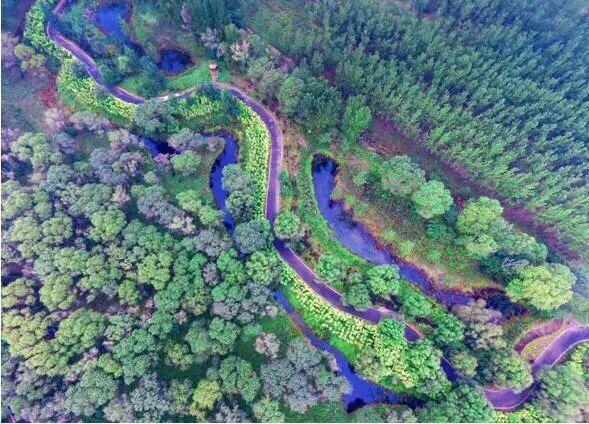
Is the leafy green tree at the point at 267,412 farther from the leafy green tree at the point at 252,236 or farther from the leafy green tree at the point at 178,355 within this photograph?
the leafy green tree at the point at 252,236

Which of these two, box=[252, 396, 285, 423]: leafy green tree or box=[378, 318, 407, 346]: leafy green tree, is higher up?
box=[378, 318, 407, 346]: leafy green tree

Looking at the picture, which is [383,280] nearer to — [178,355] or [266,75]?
[178,355]

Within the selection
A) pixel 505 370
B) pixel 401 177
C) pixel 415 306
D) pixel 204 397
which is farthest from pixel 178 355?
pixel 505 370

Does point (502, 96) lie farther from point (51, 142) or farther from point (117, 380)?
point (51, 142)

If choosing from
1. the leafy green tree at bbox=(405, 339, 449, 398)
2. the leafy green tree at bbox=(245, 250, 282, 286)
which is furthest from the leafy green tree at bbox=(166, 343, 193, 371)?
the leafy green tree at bbox=(405, 339, 449, 398)

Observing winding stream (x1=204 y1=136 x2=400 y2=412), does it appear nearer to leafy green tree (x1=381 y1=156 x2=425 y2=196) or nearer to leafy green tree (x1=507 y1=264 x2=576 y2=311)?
leafy green tree (x1=507 y1=264 x2=576 y2=311)

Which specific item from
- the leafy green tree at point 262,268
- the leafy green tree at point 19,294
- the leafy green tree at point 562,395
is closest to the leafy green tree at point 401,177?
the leafy green tree at point 262,268
